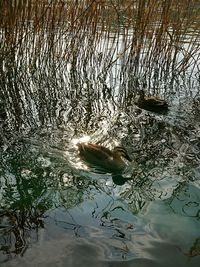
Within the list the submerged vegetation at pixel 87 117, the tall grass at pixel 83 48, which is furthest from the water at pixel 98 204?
the tall grass at pixel 83 48

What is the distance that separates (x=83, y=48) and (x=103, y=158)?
11.5ft

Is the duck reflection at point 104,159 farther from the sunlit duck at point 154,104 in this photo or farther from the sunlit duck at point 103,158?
the sunlit duck at point 154,104

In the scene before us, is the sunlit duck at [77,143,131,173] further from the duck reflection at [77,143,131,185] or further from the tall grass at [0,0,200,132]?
the tall grass at [0,0,200,132]

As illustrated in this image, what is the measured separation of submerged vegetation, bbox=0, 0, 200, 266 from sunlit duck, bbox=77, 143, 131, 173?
0.09m

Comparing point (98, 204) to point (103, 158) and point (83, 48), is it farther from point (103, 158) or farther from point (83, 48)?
point (83, 48)

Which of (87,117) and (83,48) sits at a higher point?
(83,48)

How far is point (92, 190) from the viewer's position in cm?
298

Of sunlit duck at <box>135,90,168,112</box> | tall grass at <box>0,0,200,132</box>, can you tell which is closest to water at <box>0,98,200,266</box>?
sunlit duck at <box>135,90,168,112</box>

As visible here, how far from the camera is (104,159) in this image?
320cm

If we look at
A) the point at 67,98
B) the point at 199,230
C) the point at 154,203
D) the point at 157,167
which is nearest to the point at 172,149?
the point at 157,167

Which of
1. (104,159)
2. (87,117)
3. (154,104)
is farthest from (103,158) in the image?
(154,104)

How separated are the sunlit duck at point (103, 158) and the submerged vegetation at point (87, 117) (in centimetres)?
9

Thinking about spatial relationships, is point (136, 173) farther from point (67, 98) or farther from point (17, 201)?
point (67, 98)

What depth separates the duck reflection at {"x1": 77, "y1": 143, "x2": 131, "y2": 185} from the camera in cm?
322
